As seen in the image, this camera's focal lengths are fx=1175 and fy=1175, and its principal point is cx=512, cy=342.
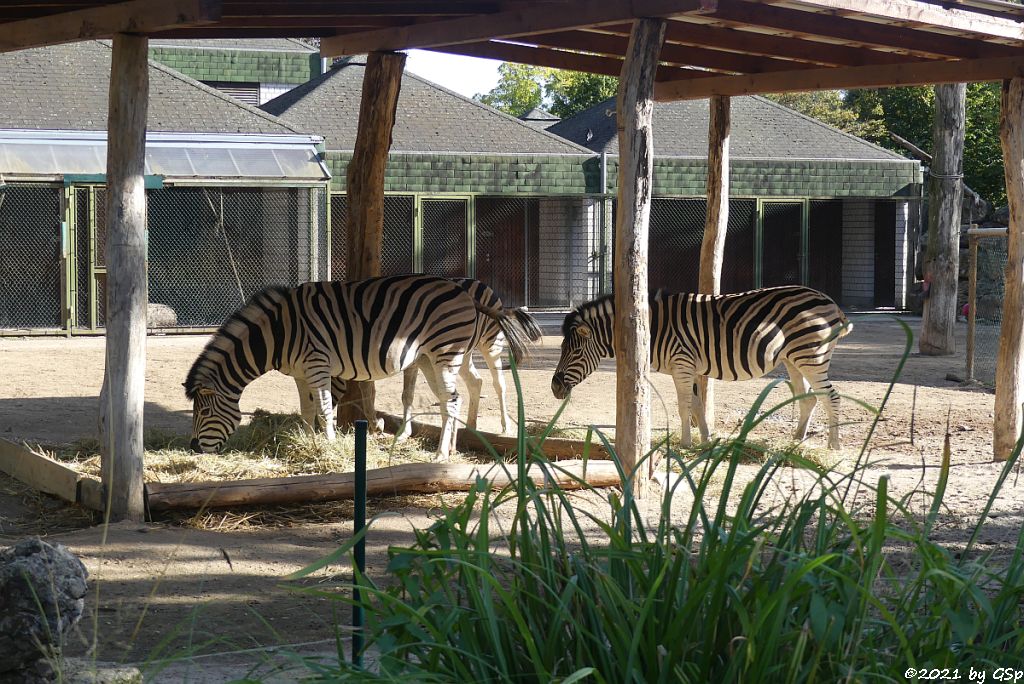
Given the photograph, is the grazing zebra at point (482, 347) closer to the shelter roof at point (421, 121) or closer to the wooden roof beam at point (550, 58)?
the wooden roof beam at point (550, 58)

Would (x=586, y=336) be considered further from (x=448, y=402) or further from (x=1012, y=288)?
(x=1012, y=288)

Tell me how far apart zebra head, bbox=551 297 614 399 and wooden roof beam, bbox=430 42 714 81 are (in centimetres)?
193

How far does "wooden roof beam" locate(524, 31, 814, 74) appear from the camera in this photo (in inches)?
343

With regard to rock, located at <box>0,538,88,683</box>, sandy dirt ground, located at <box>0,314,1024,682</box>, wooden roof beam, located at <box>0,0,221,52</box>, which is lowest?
sandy dirt ground, located at <box>0,314,1024,682</box>

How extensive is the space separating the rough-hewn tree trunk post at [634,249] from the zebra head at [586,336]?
2260 mm

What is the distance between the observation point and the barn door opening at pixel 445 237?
21594mm

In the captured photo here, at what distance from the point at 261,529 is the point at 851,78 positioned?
5.87 metres

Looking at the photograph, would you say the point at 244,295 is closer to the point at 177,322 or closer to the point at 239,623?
the point at 177,322

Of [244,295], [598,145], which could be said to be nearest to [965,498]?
[244,295]

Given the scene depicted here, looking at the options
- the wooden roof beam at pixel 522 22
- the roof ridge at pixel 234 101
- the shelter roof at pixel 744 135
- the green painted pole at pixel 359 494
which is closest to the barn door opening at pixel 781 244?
the shelter roof at pixel 744 135

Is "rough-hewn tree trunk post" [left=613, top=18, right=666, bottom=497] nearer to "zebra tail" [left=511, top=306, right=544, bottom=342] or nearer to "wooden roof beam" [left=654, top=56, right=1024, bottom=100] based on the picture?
"zebra tail" [left=511, top=306, right=544, bottom=342]

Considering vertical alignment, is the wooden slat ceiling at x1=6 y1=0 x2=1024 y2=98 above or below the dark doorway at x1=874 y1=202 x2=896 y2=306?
above

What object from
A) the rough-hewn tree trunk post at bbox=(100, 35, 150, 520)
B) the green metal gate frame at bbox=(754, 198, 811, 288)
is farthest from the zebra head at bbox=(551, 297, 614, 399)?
the green metal gate frame at bbox=(754, 198, 811, 288)

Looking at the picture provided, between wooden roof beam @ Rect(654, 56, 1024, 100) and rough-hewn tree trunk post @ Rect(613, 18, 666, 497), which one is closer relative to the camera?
rough-hewn tree trunk post @ Rect(613, 18, 666, 497)
